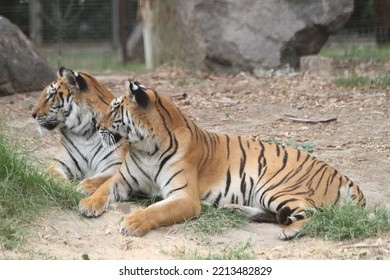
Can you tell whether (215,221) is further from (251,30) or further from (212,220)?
(251,30)

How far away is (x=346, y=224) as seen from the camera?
5.36 metres

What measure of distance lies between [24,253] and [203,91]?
18.6ft

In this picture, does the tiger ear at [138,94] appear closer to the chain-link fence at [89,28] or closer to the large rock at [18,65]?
the large rock at [18,65]

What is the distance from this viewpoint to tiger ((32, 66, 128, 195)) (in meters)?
6.56

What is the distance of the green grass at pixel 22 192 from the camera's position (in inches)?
209

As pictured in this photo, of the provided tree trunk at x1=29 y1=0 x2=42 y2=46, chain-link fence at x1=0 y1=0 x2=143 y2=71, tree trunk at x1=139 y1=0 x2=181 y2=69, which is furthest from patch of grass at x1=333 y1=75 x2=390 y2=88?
tree trunk at x1=29 y1=0 x2=42 y2=46

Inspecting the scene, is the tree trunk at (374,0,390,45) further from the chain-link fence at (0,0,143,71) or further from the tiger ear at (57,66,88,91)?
the tiger ear at (57,66,88,91)

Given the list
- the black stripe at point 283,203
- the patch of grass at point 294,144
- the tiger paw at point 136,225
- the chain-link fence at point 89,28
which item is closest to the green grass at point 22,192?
the tiger paw at point 136,225

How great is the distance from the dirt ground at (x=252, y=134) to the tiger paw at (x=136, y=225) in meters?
0.05

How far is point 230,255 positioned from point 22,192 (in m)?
1.53

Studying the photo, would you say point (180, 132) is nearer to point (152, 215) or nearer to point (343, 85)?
point (152, 215)

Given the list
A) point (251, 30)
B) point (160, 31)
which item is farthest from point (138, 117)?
point (160, 31)

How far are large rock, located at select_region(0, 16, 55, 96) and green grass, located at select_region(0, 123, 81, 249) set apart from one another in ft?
13.2
